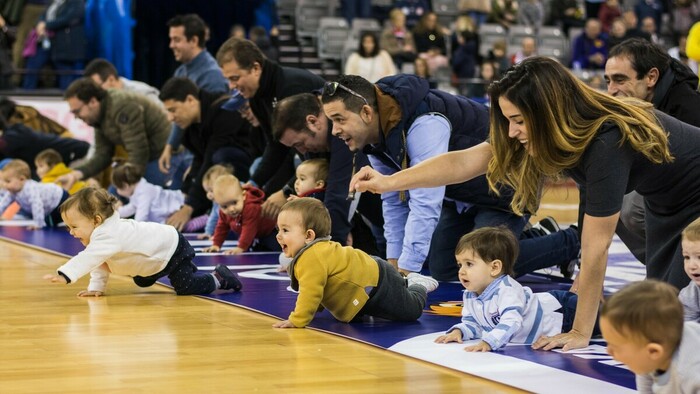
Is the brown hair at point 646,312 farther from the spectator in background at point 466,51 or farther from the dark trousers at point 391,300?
the spectator in background at point 466,51

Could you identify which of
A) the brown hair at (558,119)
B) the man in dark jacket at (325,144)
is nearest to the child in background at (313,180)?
the man in dark jacket at (325,144)

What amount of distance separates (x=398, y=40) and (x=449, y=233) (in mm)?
9812

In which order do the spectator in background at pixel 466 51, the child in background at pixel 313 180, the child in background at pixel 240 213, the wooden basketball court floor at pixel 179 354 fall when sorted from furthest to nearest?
the spectator in background at pixel 466 51
the child in background at pixel 240 213
the child in background at pixel 313 180
the wooden basketball court floor at pixel 179 354

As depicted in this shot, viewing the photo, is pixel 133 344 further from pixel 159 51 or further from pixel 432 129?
pixel 159 51

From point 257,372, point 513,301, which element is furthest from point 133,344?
point 513,301

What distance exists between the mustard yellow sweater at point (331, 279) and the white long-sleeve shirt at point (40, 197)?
4.96 m

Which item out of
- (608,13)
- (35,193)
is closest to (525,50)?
(608,13)

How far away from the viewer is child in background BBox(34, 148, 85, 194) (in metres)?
9.69

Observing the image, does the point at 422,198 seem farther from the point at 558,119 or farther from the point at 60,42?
the point at 60,42

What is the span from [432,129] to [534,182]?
1361 mm

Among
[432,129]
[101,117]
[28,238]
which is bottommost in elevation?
[28,238]

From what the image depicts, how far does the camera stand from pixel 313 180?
20.7ft

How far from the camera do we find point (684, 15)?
1761 cm

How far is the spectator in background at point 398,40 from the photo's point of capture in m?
15.0
